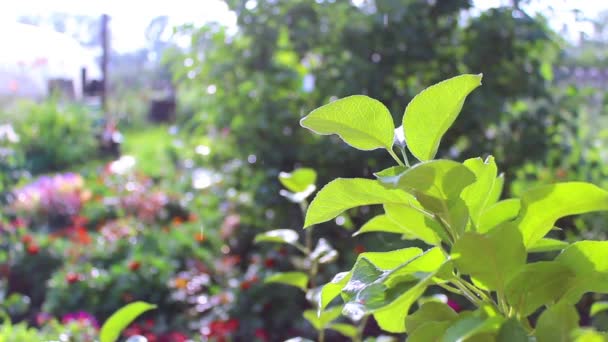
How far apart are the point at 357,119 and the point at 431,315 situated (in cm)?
17

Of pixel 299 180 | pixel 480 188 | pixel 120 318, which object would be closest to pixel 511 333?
pixel 480 188

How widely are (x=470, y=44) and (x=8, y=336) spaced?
1.77 metres

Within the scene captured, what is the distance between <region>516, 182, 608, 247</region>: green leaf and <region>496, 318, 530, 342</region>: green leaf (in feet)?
0.29

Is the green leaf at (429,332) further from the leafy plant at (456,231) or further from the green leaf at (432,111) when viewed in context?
the green leaf at (432,111)

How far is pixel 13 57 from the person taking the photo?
11.6 ft

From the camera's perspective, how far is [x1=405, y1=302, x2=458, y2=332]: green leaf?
20.4 inches

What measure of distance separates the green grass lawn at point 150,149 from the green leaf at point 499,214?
187 inches

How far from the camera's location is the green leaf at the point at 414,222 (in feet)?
1.71

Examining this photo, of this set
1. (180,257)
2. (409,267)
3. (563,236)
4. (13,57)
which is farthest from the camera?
(13,57)

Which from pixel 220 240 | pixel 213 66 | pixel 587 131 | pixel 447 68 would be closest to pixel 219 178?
pixel 220 240

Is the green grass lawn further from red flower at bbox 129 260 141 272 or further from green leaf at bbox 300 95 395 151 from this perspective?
green leaf at bbox 300 95 395 151

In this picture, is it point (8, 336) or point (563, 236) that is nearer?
point (8, 336)

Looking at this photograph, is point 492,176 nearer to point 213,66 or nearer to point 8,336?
point 8,336

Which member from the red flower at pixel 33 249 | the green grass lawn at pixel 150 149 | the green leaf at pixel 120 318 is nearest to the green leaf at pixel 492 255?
the green leaf at pixel 120 318
